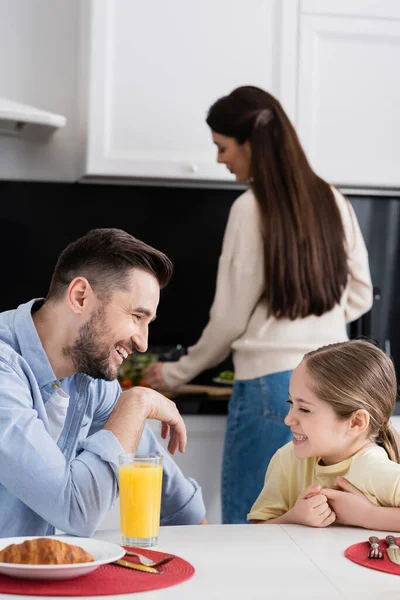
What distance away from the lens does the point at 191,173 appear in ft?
10.3

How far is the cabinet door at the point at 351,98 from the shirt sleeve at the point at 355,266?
0.47 metres

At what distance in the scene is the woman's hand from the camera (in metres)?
2.93

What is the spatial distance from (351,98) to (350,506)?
2.00 metres

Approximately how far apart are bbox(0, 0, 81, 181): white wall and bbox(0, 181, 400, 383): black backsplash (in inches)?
2.9

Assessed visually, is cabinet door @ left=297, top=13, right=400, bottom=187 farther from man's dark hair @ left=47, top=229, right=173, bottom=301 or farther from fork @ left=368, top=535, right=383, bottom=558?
fork @ left=368, top=535, right=383, bottom=558

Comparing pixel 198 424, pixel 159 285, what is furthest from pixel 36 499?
pixel 198 424

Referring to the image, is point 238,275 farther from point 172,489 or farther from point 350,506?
point 350,506

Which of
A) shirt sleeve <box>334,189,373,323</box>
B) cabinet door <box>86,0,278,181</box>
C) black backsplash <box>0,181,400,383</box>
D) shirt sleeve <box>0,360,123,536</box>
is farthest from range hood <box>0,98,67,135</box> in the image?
shirt sleeve <box>0,360,123,536</box>

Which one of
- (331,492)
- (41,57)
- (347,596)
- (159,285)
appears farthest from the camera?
(41,57)

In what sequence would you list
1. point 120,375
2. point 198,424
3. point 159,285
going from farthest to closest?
point 120,375 → point 198,424 → point 159,285

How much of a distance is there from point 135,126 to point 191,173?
241 mm

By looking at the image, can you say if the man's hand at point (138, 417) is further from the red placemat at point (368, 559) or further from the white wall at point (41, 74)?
the white wall at point (41, 74)

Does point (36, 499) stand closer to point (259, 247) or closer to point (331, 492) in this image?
point (331, 492)

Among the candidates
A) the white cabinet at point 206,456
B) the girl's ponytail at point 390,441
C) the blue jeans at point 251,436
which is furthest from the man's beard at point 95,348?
the white cabinet at point 206,456
